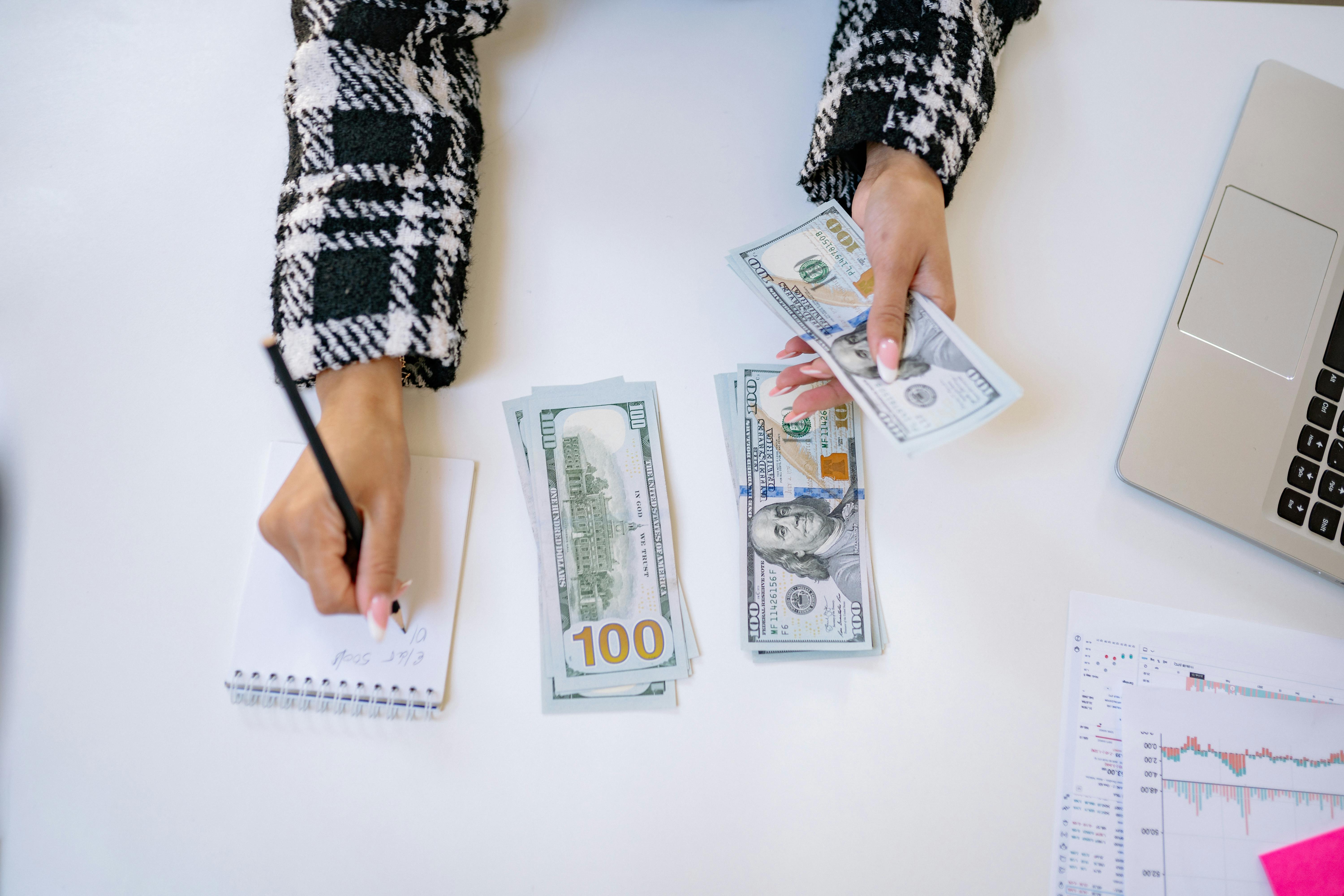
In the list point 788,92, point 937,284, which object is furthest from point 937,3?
point 937,284

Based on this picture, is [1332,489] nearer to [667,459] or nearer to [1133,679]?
[1133,679]

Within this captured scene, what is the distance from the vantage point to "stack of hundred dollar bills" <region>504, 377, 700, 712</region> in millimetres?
711

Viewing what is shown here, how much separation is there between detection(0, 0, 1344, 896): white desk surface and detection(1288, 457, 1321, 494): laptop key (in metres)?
0.08

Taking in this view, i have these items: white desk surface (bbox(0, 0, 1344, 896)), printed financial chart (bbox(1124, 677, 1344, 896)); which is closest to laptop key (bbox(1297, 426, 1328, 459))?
white desk surface (bbox(0, 0, 1344, 896))

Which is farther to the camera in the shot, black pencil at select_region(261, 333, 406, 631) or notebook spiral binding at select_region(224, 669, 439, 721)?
notebook spiral binding at select_region(224, 669, 439, 721)

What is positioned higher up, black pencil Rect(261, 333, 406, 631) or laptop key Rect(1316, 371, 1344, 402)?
laptop key Rect(1316, 371, 1344, 402)

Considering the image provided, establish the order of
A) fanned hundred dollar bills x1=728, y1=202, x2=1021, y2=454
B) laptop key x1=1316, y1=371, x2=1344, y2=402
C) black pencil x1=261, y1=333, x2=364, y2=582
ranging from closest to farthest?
black pencil x1=261, y1=333, x2=364, y2=582
fanned hundred dollar bills x1=728, y1=202, x2=1021, y2=454
laptop key x1=1316, y1=371, x2=1344, y2=402

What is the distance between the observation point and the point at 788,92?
0.89 m

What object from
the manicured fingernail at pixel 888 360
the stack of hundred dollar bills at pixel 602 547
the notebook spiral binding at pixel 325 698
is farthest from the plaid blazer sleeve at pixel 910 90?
the notebook spiral binding at pixel 325 698

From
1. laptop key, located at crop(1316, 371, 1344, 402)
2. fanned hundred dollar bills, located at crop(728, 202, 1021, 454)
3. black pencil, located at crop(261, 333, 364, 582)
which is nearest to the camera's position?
black pencil, located at crop(261, 333, 364, 582)

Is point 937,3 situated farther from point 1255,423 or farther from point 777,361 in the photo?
point 1255,423

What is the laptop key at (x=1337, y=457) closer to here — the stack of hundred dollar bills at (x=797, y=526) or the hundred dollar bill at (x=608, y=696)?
the stack of hundred dollar bills at (x=797, y=526)

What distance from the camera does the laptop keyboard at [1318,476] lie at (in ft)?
2.45

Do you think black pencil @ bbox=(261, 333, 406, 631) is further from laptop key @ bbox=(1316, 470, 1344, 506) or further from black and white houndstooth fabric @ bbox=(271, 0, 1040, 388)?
laptop key @ bbox=(1316, 470, 1344, 506)
